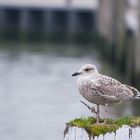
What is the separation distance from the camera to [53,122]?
58.0 ft

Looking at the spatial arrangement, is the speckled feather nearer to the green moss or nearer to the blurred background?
Answer: the green moss

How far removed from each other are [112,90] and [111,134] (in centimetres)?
111

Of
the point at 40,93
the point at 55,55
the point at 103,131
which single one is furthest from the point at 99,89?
the point at 55,55

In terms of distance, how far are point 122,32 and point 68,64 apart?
6.97ft

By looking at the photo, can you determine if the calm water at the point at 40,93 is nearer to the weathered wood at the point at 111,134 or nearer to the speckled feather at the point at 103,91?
the speckled feather at the point at 103,91

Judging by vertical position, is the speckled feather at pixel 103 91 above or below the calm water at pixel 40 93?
above

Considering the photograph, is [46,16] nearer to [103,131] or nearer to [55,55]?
[55,55]

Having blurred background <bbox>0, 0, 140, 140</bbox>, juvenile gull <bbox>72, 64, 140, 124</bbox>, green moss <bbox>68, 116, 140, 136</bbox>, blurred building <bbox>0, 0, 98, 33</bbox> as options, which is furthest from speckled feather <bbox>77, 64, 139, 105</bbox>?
blurred building <bbox>0, 0, 98, 33</bbox>

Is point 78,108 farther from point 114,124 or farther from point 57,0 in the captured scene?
point 57,0

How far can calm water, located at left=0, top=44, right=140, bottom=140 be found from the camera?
1700 cm

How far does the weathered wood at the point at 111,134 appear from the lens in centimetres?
579

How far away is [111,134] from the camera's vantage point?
5.82 m

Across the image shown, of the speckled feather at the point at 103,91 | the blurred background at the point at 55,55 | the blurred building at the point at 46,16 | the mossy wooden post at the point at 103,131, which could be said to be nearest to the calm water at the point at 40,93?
the blurred background at the point at 55,55

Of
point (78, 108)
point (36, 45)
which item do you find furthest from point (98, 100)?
point (36, 45)
